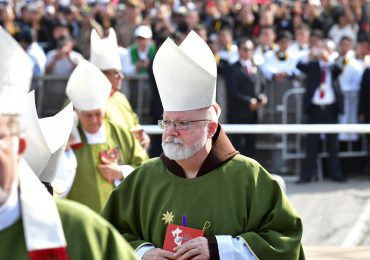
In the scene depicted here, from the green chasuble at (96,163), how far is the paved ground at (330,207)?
8.71 feet

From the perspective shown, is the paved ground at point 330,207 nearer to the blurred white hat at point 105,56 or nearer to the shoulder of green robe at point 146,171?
the blurred white hat at point 105,56

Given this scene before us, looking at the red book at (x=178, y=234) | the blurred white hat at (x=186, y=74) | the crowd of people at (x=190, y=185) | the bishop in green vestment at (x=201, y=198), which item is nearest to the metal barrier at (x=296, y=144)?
the crowd of people at (x=190, y=185)

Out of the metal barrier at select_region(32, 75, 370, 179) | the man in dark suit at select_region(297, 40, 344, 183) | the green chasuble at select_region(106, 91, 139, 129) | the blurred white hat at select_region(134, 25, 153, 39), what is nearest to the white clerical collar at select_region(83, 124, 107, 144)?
the green chasuble at select_region(106, 91, 139, 129)

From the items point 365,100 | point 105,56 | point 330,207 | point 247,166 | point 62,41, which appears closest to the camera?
point 247,166

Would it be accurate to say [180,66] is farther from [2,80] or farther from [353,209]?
[353,209]

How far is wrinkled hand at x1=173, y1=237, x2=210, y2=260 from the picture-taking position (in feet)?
17.3

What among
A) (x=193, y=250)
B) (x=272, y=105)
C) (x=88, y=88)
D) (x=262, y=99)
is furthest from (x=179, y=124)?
(x=272, y=105)

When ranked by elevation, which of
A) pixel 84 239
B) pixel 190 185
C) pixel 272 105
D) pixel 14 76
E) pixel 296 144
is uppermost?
pixel 14 76

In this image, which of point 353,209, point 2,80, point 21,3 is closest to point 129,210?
point 2,80

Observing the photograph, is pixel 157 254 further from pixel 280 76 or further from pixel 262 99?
pixel 280 76

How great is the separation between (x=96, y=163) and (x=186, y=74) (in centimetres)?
247

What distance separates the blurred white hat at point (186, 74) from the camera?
5609mm

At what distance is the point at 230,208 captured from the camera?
17.9 ft

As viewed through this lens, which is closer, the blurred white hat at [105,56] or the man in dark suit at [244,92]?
the blurred white hat at [105,56]
